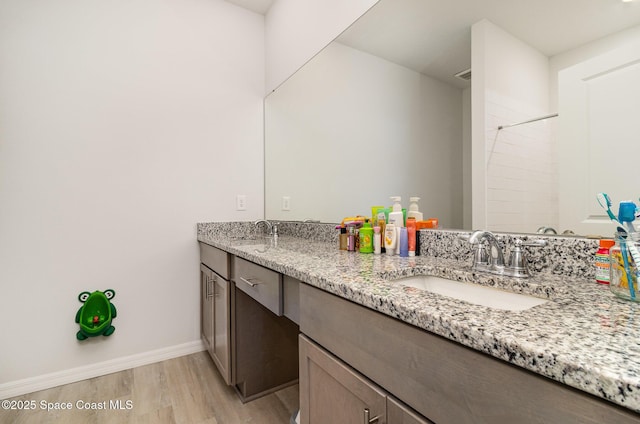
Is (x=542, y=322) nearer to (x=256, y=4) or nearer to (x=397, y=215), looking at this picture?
(x=397, y=215)

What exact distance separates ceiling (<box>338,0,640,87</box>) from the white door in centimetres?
9

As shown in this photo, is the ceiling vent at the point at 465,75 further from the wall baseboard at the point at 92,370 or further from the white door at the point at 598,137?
the wall baseboard at the point at 92,370

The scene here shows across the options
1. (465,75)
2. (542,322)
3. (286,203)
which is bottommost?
(542,322)

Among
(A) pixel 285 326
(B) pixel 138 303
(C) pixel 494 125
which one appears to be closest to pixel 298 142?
(A) pixel 285 326

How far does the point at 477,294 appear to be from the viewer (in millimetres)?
835

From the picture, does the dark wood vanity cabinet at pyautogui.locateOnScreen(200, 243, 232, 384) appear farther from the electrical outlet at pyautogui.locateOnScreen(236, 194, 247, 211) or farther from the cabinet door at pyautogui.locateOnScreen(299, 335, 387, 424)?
the cabinet door at pyautogui.locateOnScreen(299, 335, 387, 424)

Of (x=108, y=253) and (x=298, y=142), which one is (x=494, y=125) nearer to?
(x=298, y=142)

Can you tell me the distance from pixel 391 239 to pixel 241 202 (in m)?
1.45

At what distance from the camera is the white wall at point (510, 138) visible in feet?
2.94

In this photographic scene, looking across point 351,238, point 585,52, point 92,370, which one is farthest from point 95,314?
point 585,52

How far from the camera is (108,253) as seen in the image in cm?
190

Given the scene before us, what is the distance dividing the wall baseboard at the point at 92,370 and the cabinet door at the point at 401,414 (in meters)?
1.92

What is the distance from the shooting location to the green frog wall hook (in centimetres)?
178

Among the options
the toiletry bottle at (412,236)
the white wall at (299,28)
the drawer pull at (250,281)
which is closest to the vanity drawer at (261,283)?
the drawer pull at (250,281)
